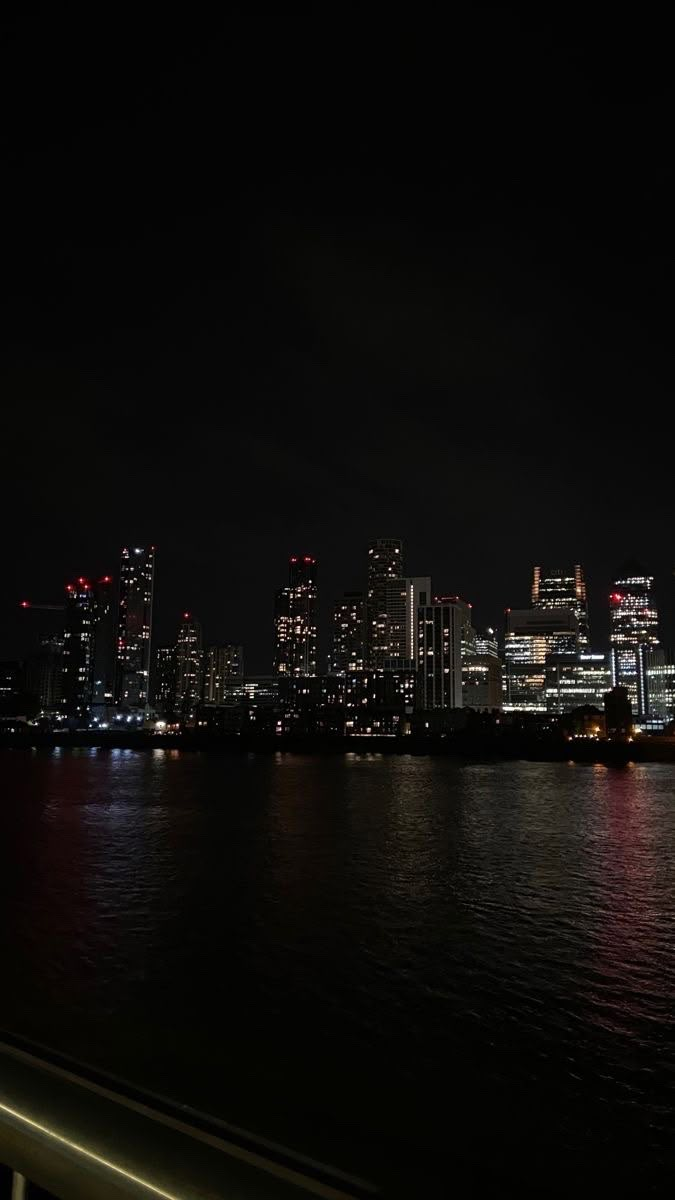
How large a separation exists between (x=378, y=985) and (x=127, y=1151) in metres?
15.4

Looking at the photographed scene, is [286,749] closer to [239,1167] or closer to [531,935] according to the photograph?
[531,935]

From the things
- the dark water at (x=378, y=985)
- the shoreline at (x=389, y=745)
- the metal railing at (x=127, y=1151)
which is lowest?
the dark water at (x=378, y=985)

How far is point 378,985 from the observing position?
15.8 metres

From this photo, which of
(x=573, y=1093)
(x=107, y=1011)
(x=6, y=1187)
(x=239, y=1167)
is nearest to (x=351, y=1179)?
(x=239, y=1167)

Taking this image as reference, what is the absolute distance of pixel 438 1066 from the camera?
12086 millimetres

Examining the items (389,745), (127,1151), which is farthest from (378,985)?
(389,745)

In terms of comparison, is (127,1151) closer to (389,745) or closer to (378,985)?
(378,985)

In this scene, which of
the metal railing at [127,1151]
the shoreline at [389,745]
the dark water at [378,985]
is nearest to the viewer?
the metal railing at [127,1151]

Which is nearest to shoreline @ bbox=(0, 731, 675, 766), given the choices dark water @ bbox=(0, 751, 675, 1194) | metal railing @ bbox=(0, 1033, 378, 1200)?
dark water @ bbox=(0, 751, 675, 1194)

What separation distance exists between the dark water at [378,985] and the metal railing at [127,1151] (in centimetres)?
912

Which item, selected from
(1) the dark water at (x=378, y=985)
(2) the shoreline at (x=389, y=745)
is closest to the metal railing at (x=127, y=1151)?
(1) the dark water at (x=378, y=985)

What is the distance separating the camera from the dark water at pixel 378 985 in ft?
34.2

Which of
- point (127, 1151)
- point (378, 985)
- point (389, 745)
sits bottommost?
point (378, 985)

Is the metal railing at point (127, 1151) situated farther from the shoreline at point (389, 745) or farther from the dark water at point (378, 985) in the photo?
the shoreline at point (389, 745)
